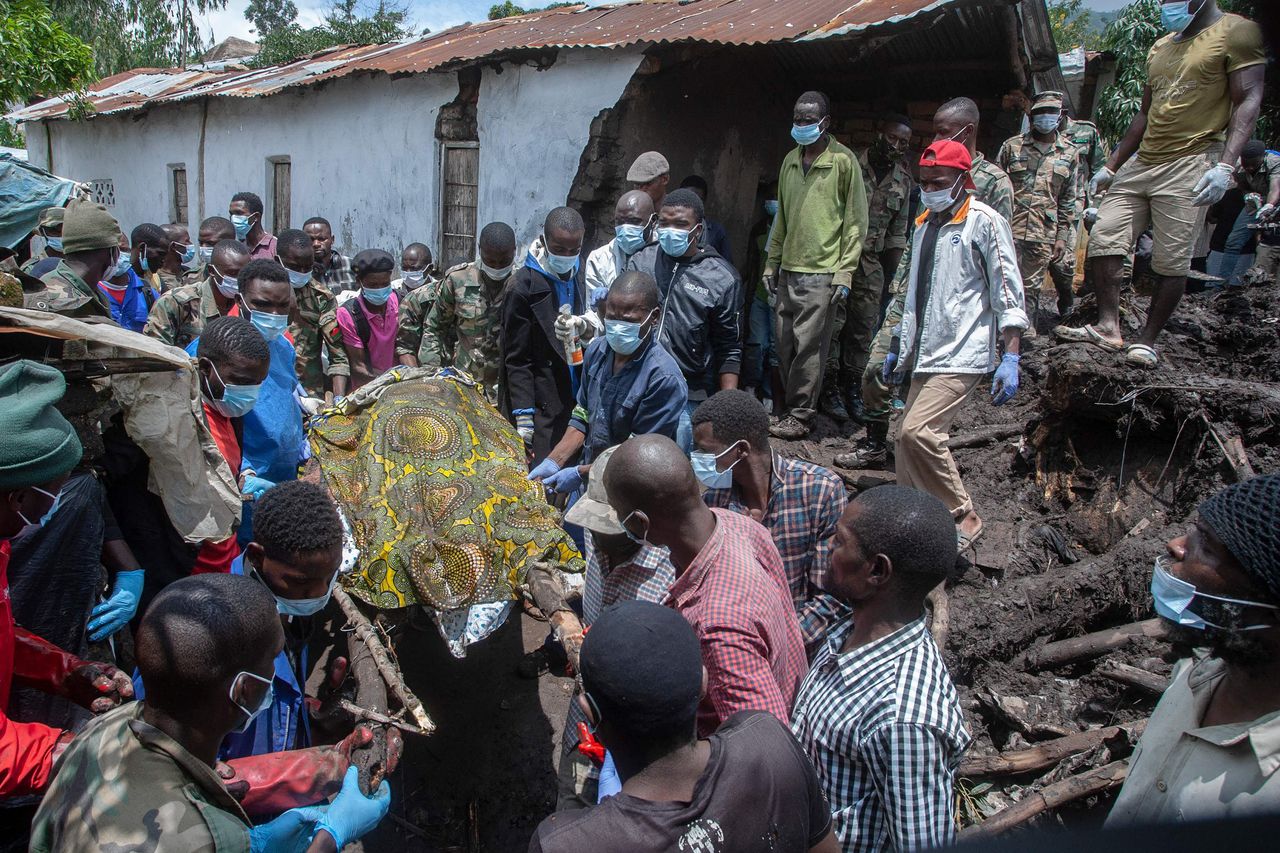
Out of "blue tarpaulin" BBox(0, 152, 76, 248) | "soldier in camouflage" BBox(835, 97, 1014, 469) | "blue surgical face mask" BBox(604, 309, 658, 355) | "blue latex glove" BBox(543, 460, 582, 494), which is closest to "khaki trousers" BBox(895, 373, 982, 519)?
"soldier in camouflage" BBox(835, 97, 1014, 469)

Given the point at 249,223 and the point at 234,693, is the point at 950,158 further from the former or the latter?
the point at 249,223

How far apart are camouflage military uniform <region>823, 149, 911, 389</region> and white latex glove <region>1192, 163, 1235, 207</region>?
2476 mm

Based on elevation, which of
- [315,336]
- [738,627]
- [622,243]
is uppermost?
[622,243]

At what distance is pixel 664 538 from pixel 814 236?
4.16 metres

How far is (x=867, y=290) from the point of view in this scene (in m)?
6.80

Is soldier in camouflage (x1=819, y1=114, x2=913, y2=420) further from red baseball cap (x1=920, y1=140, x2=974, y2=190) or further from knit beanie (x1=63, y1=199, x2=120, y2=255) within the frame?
knit beanie (x1=63, y1=199, x2=120, y2=255)

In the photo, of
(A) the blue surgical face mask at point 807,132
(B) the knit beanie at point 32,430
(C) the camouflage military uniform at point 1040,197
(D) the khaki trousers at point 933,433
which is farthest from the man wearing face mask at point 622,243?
(C) the camouflage military uniform at point 1040,197

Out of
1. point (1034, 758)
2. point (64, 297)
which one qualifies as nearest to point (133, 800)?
point (64, 297)

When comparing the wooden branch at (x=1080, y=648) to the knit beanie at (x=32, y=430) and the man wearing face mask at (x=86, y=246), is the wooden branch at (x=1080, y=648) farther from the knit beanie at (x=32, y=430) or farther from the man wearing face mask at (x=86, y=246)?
the man wearing face mask at (x=86, y=246)

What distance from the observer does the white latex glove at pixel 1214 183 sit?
436cm

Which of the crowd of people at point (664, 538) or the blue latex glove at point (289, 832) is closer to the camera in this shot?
the crowd of people at point (664, 538)

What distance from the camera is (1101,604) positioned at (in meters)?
3.80

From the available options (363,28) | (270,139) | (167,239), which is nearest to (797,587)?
(167,239)

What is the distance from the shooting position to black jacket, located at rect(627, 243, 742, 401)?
438cm
